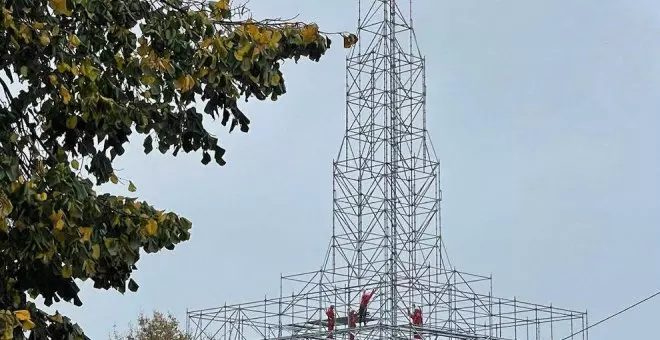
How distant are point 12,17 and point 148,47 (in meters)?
1.24

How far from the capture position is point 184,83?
456 inches

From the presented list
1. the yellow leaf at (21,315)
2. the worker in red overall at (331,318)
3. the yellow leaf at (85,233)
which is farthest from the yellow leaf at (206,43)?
the worker in red overall at (331,318)

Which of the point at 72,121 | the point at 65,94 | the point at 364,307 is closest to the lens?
the point at 65,94

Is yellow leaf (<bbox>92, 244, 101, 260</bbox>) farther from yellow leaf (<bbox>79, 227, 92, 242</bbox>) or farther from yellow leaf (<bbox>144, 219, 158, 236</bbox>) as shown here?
Answer: yellow leaf (<bbox>144, 219, 158, 236</bbox>)

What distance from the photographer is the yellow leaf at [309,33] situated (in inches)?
481

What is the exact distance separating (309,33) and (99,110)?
6.76ft

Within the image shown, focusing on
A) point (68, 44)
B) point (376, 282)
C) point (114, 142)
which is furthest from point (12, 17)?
point (376, 282)

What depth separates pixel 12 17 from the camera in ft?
36.0

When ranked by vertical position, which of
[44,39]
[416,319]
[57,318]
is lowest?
[57,318]

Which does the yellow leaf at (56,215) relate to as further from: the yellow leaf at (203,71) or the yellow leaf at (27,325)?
the yellow leaf at (203,71)

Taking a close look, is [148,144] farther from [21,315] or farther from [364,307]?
[364,307]

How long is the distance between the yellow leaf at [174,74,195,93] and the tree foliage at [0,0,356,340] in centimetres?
1

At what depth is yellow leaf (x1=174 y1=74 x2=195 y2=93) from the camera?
11594mm

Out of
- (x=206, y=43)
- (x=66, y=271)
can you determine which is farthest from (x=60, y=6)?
(x=66, y=271)
